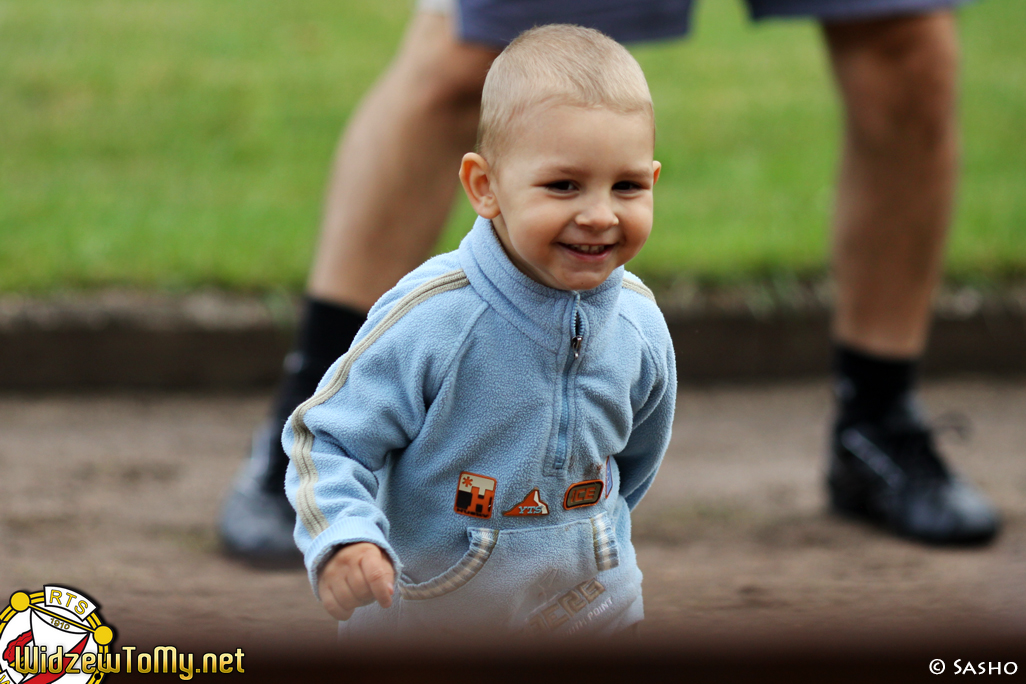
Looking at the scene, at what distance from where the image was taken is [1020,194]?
4.37 metres

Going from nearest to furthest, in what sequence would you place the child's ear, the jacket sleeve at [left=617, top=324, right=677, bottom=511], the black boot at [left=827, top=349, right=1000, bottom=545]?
the child's ear
the jacket sleeve at [left=617, top=324, right=677, bottom=511]
the black boot at [left=827, top=349, right=1000, bottom=545]

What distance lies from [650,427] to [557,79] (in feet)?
1.44

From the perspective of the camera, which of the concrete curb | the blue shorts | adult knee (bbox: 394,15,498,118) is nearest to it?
the blue shorts

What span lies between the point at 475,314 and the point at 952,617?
3.68 feet

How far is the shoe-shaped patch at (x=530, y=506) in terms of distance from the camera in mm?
1262

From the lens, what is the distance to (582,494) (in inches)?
51.1

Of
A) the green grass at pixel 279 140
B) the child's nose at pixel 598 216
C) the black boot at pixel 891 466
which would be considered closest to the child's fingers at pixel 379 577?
the child's nose at pixel 598 216

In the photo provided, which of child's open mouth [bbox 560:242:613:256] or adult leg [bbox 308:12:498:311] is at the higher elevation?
adult leg [bbox 308:12:498:311]

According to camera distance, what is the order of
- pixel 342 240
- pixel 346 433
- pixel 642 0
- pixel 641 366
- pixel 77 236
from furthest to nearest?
pixel 77 236 → pixel 342 240 → pixel 642 0 → pixel 641 366 → pixel 346 433

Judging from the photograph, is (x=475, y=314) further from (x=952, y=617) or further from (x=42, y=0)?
(x=42, y=0)

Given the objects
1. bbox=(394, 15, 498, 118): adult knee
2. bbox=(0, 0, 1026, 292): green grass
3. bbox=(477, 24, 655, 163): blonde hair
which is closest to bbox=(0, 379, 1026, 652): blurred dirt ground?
bbox=(0, 0, 1026, 292): green grass

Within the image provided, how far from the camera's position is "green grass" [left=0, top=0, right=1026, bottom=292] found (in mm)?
3561

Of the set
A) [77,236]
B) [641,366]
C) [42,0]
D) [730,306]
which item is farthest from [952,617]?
[42,0]

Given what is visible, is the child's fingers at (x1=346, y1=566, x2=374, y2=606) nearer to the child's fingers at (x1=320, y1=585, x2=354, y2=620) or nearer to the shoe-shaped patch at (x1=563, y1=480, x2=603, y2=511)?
the child's fingers at (x1=320, y1=585, x2=354, y2=620)
